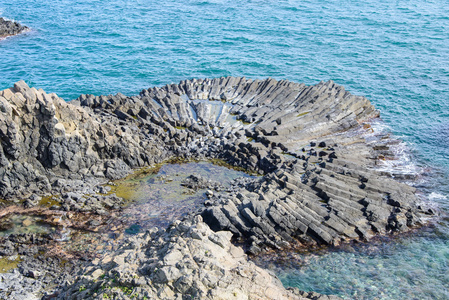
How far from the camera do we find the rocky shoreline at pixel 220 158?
18297mm

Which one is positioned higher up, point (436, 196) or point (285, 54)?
point (285, 54)

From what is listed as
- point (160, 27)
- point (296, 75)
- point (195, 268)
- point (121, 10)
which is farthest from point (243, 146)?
point (121, 10)

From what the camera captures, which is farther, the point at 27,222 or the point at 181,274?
the point at 27,222

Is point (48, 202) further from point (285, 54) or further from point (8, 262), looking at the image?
point (285, 54)

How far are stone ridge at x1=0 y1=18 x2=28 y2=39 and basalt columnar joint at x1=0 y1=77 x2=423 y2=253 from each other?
136 feet

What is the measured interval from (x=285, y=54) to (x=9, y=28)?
53.5 m

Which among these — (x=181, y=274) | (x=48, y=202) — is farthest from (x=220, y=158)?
(x=181, y=274)

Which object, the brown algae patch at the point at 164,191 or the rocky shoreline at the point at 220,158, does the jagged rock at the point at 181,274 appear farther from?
the brown algae patch at the point at 164,191

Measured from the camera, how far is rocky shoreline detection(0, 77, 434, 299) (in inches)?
720

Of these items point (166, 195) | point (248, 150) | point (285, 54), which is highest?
point (285, 54)

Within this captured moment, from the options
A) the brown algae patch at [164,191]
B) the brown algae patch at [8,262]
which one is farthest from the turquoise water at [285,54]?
the brown algae patch at [8,262]

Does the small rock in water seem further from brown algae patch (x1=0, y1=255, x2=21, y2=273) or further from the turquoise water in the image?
the turquoise water

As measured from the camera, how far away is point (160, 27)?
257ft

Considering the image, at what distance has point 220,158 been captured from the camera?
37.6 metres
